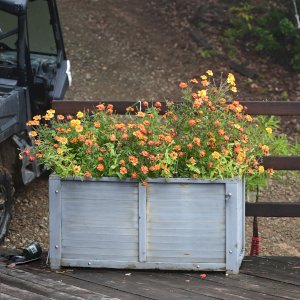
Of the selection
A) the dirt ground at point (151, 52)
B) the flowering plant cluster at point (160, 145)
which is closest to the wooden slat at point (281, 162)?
the flowering plant cluster at point (160, 145)

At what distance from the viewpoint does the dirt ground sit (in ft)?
46.7

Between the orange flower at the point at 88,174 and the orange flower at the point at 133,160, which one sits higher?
the orange flower at the point at 133,160

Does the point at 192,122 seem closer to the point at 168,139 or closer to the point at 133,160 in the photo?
the point at 168,139

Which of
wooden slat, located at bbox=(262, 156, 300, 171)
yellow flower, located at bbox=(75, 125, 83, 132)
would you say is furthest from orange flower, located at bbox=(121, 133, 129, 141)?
wooden slat, located at bbox=(262, 156, 300, 171)

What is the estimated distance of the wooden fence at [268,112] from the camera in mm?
6508

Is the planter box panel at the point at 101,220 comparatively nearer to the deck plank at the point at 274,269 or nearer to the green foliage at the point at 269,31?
the deck plank at the point at 274,269

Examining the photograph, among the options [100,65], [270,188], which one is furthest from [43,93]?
[100,65]

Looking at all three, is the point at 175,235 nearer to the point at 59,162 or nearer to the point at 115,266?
the point at 115,266

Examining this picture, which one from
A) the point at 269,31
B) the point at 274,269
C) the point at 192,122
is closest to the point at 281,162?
the point at 274,269

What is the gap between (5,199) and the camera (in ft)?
26.0

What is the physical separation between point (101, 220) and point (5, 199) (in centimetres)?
235

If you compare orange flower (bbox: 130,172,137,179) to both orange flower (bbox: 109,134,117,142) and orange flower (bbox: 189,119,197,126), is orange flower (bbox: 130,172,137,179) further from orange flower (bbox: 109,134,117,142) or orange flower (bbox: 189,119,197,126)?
orange flower (bbox: 189,119,197,126)

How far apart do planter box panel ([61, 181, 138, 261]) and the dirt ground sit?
25.0 ft

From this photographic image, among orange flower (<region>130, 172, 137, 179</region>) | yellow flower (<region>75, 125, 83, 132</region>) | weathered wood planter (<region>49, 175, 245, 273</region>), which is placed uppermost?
yellow flower (<region>75, 125, 83, 132</region>)
